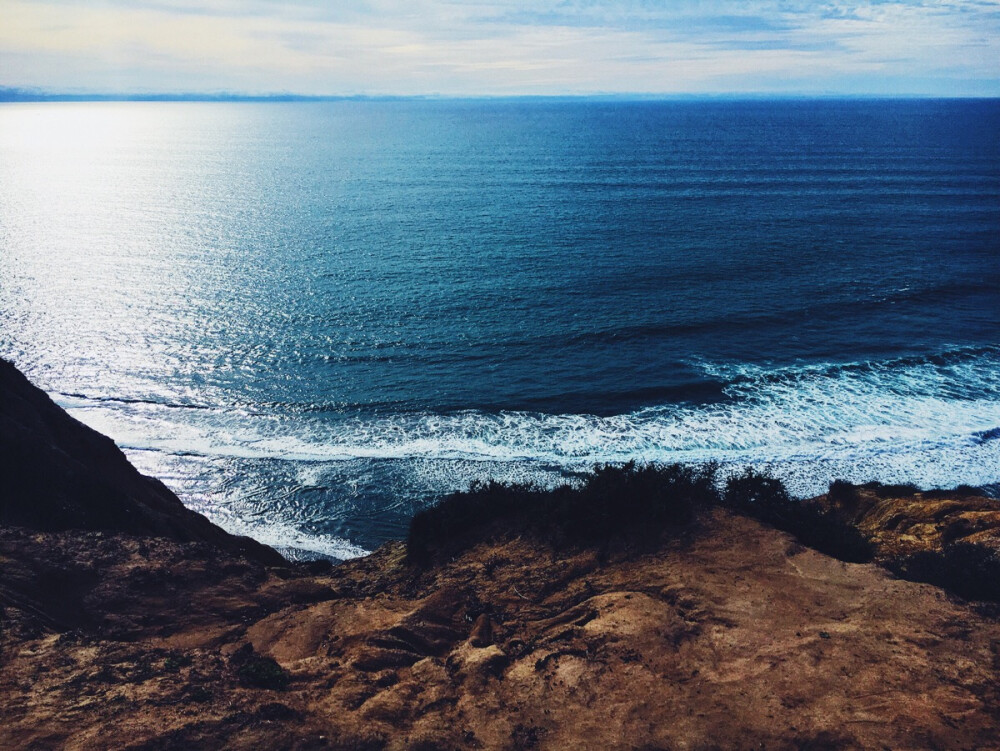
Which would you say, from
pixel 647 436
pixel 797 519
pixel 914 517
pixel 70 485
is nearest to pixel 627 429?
pixel 647 436

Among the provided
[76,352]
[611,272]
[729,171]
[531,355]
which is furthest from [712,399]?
[729,171]

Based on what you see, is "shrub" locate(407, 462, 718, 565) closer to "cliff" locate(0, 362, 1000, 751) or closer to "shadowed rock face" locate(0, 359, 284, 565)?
"cliff" locate(0, 362, 1000, 751)

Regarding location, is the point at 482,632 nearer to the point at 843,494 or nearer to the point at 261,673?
the point at 261,673

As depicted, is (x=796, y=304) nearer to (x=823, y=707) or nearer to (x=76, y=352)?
(x=823, y=707)

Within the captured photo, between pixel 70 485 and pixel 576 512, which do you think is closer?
pixel 576 512

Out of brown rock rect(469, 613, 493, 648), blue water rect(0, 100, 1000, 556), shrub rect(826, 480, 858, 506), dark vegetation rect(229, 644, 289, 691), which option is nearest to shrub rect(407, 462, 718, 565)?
brown rock rect(469, 613, 493, 648)

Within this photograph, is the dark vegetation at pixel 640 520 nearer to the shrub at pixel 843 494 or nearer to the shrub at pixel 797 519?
the shrub at pixel 797 519

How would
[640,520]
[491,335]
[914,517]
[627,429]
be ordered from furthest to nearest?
[491,335], [627,429], [914,517], [640,520]
